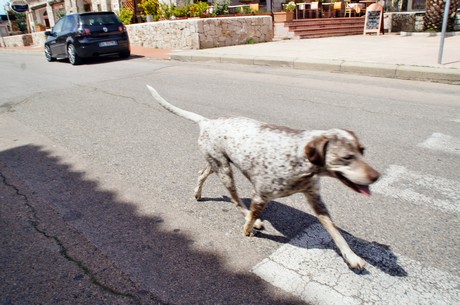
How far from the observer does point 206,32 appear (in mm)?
14945

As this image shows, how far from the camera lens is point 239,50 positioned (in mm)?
13820

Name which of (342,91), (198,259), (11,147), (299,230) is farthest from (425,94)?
(11,147)

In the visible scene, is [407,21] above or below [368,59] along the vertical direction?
above

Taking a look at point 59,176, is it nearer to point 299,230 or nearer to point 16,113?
point 299,230

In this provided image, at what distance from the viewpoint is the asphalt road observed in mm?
2377

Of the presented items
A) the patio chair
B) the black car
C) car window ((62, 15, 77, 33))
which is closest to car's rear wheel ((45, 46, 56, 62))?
the black car

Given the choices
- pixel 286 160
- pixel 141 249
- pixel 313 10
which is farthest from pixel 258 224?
pixel 313 10

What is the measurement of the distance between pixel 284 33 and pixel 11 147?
50.3 ft

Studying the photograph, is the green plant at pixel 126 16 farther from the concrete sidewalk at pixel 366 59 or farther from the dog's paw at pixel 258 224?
the dog's paw at pixel 258 224

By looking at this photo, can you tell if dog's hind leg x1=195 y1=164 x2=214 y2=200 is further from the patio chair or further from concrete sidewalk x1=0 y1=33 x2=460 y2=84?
the patio chair

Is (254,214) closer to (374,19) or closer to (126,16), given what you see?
(374,19)

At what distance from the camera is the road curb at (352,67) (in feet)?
→ 26.4

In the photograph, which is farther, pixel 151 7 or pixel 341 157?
pixel 151 7

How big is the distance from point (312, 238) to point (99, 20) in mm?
13545
